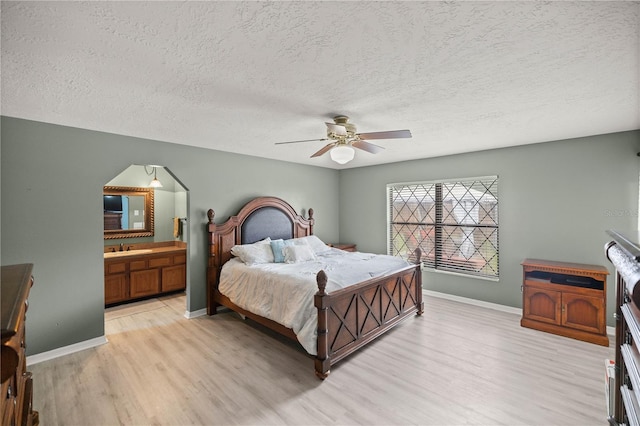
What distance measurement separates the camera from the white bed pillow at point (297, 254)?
4.16 metres

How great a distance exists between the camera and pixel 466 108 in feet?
8.48

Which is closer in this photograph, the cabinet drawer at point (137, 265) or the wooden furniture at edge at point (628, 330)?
the wooden furniture at edge at point (628, 330)

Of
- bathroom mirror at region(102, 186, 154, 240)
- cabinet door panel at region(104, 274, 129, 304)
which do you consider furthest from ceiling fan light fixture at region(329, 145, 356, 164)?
bathroom mirror at region(102, 186, 154, 240)

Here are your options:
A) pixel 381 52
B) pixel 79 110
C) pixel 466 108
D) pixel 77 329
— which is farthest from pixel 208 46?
pixel 77 329

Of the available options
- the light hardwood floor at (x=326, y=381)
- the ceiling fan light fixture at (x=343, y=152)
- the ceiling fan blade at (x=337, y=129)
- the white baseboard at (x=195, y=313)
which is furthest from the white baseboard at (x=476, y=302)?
the white baseboard at (x=195, y=313)

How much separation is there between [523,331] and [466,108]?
2.88 m

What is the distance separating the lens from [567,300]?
3.37 m

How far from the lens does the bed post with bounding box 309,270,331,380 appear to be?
2.58 m

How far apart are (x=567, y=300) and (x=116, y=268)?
20.5 feet

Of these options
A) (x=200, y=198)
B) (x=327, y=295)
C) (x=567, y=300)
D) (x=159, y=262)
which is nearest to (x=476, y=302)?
(x=567, y=300)

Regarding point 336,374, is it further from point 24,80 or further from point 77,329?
point 24,80

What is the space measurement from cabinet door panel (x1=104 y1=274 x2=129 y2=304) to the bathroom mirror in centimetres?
87

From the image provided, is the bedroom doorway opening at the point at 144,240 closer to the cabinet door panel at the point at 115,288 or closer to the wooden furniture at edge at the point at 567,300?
the cabinet door panel at the point at 115,288

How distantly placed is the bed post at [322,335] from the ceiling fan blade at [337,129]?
134 centimetres
